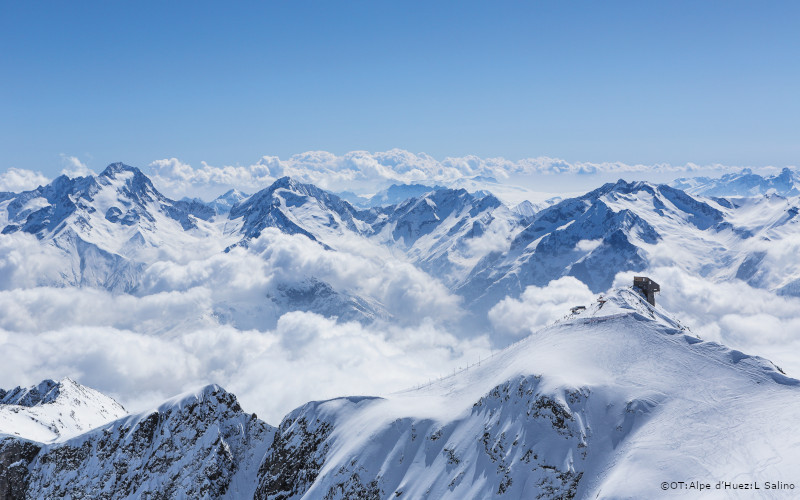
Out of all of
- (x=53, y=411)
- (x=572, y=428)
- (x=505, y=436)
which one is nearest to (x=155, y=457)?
(x=53, y=411)

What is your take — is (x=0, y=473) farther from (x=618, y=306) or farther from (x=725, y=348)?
(x=725, y=348)

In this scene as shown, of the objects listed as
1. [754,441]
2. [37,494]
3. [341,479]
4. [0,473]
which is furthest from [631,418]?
[0,473]

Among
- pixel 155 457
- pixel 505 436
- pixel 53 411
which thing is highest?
pixel 505 436

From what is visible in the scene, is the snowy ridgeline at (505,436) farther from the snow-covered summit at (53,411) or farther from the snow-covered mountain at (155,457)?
the snow-covered summit at (53,411)

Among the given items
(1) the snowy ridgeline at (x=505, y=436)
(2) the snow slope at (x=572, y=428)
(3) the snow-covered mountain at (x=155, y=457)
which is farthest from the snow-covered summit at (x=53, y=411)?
(2) the snow slope at (x=572, y=428)

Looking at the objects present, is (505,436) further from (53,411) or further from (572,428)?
(53,411)

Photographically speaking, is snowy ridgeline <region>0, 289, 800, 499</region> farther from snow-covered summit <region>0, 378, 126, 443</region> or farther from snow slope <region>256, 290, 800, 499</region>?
snow-covered summit <region>0, 378, 126, 443</region>

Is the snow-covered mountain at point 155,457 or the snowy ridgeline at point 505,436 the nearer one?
the snowy ridgeline at point 505,436
